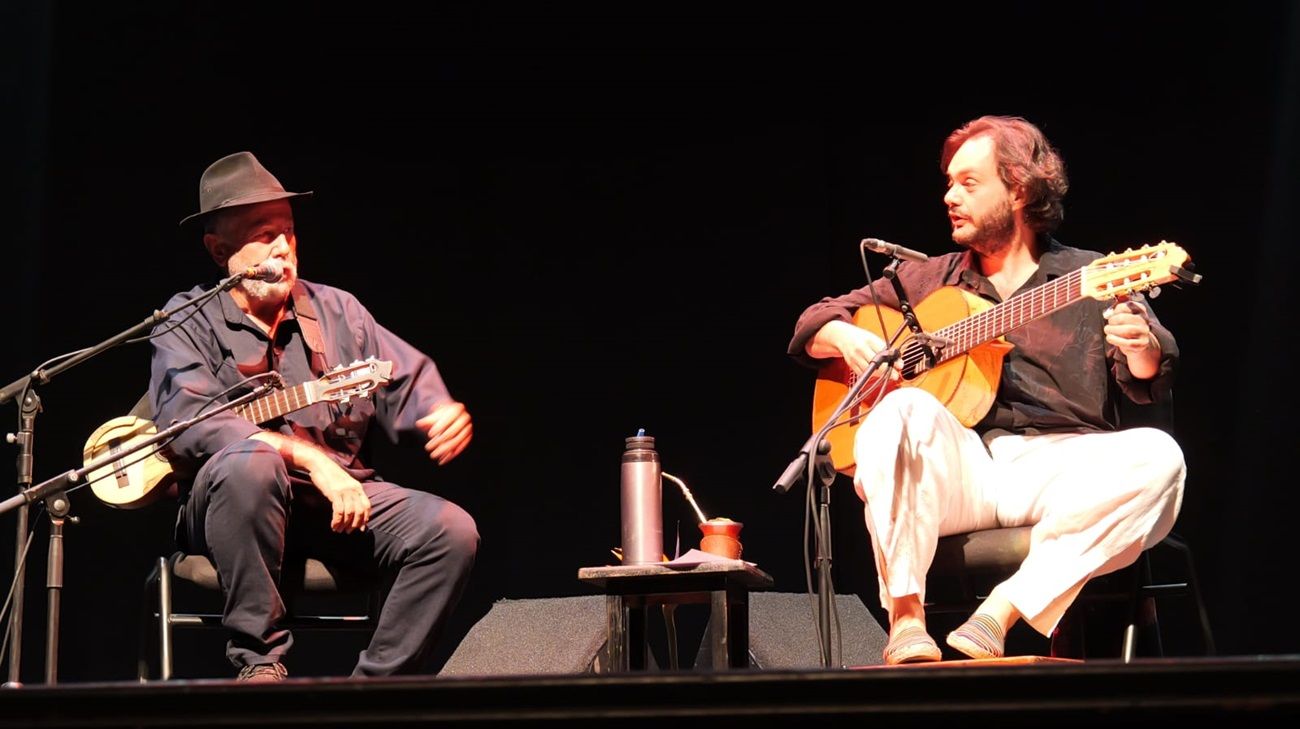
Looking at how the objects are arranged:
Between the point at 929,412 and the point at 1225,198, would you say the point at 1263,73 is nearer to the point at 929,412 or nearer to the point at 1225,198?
the point at 1225,198

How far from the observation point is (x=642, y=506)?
9.69 feet

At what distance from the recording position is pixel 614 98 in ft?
15.0

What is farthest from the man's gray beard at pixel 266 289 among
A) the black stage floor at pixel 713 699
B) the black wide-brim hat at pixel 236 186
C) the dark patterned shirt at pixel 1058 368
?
the black stage floor at pixel 713 699

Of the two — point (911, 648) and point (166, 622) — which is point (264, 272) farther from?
point (911, 648)

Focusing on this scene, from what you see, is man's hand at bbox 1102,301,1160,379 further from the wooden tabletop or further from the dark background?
the dark background

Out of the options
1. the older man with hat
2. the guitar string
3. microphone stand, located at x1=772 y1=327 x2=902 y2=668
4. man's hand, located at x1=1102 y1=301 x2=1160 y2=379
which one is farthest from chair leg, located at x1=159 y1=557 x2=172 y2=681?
man's hand, located at x1=1102 y1=301 x2=1160 y2=379

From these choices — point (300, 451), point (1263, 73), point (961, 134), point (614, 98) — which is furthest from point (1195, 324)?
point (300, 451)

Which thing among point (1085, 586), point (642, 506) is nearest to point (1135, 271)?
point (1085, 586)

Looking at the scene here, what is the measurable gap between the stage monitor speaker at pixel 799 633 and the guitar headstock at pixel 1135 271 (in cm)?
114

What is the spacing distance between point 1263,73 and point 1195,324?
723 mm

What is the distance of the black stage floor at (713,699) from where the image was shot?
119cm

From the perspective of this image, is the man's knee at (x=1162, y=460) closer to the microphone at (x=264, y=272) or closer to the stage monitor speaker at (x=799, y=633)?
the stage monitor speaker at (x=799, y=633)

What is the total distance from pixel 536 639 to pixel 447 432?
83 centimetres

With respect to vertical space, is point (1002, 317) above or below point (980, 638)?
above
